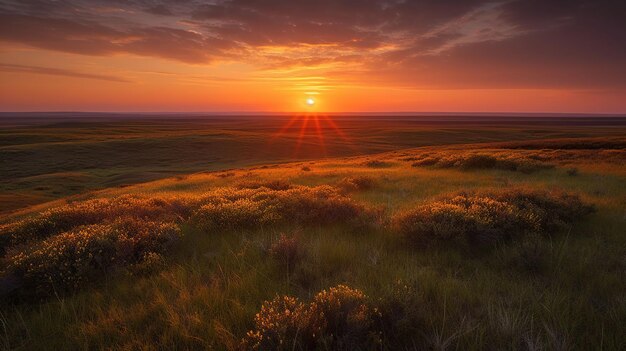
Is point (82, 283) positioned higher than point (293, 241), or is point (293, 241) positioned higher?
point (293, 241)

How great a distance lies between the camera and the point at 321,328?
8.51 ft

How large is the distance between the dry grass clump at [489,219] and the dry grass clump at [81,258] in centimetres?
402

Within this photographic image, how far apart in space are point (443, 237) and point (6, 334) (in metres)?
5.31

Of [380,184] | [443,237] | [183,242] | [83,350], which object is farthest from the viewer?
[380,184]

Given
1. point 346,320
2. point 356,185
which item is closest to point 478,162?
point 356,185

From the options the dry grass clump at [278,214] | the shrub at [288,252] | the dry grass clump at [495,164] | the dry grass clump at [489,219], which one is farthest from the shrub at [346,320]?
the dry grass clump at [495,164]

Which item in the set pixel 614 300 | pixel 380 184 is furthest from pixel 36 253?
pixel 380 184

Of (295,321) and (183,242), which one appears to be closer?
(295,321)

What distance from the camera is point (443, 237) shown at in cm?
499

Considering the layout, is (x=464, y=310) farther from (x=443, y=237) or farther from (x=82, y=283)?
(x=82, y=283)

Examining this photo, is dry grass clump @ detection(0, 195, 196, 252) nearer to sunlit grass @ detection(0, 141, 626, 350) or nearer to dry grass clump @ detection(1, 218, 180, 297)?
dry grass clump @ detection(1, 218, 180, 297)

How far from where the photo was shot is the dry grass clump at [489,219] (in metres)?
5.02

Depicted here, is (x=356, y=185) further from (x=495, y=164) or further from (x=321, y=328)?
(x=495, y=164)

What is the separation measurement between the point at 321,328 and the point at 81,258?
3714 millimetres
